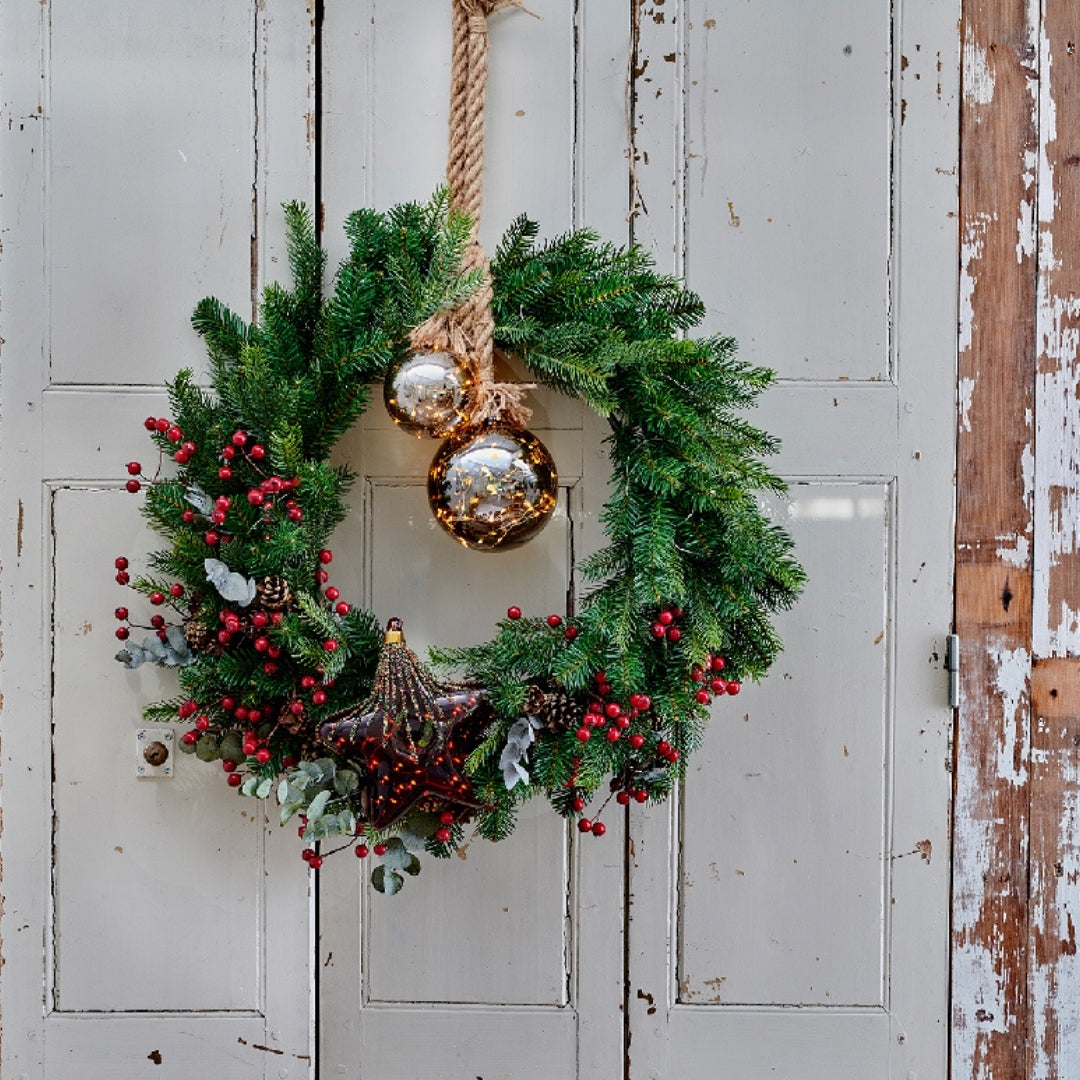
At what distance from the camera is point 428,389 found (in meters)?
1.00

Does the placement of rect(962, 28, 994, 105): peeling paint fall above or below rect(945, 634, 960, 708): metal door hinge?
above

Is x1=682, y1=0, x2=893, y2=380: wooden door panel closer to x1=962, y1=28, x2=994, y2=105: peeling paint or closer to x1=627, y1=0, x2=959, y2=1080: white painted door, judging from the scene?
x1=627, y1=0, x2=959, y2=1080: white painted door

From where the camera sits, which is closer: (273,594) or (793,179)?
(273,594)

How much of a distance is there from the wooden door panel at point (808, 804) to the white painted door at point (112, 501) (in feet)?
1.97

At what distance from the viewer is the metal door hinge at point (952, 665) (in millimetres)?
1173

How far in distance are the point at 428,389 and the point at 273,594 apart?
1.02ft

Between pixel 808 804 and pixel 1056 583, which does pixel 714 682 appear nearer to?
pixel 808 804

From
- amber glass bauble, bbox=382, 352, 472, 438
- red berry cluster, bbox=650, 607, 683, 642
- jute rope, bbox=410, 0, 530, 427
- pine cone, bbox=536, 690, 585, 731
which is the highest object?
jute rope, bbox=410, 0, 530, 427

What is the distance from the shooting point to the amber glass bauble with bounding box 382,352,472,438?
1.00 m

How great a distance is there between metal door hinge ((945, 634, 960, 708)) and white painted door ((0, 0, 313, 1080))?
0.97 m

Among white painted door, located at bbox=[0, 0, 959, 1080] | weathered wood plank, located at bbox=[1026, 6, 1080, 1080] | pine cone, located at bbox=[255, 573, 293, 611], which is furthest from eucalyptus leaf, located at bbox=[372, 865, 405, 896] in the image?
weathered wood plank, located at bbox=[1026, 6, 1080, 1080]

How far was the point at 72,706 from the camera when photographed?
1193 mm

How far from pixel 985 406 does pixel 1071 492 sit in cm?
18

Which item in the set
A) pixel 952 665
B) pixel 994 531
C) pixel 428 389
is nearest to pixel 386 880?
pixel 428 389
